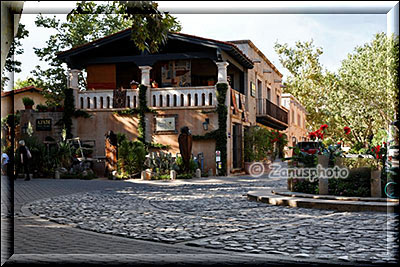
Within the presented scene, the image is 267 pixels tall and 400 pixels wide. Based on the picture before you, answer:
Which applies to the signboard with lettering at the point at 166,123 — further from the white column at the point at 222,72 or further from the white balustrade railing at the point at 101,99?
the white column at the point at 222,72

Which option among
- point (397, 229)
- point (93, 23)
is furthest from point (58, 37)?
point (397, 229)

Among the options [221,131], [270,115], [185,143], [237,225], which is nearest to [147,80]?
[221,131]

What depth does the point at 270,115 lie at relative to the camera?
3022 centimetres

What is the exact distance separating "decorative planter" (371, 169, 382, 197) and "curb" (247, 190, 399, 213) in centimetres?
48

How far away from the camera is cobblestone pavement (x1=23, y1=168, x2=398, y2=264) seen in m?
5.23

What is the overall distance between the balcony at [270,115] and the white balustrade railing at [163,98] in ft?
25.4

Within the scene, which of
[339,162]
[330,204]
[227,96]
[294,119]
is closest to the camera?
[330,204]

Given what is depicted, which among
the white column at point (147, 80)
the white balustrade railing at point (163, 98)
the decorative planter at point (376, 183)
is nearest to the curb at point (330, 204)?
the decorative planter at point (376, 183)

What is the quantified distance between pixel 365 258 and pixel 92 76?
21026 millimetres

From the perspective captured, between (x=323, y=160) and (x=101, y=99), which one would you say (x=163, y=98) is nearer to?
(x=101, y=99)

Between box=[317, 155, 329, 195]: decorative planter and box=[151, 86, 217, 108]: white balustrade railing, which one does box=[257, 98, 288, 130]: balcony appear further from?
box=[317, 155, 329, 195]: decorative planter

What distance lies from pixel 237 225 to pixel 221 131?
1409 centimetres

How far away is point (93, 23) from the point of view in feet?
99.5

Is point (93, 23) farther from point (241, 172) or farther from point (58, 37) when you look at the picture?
point (241, 172)
